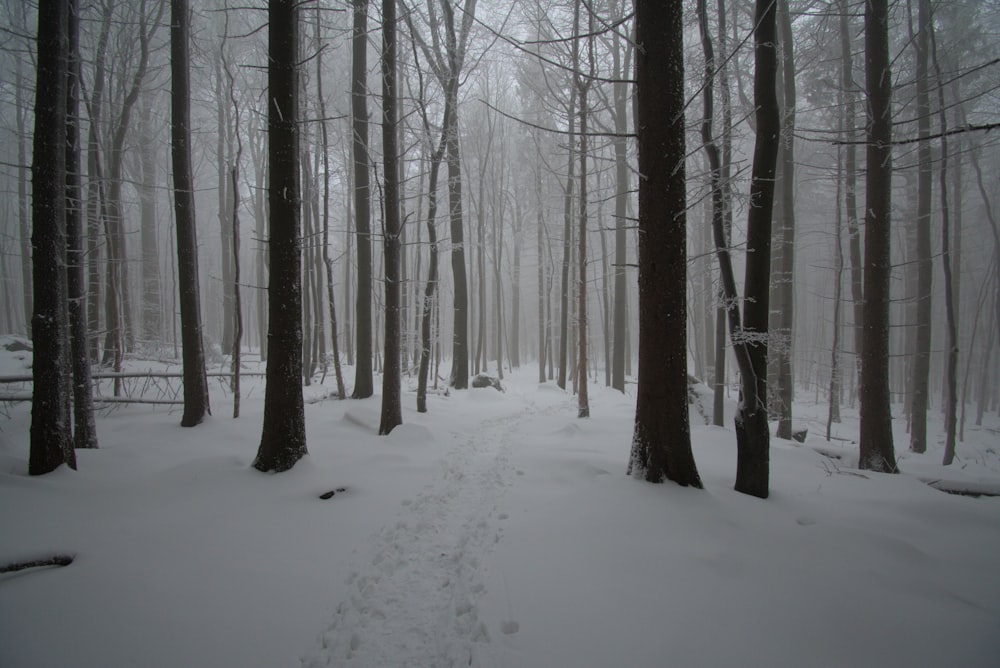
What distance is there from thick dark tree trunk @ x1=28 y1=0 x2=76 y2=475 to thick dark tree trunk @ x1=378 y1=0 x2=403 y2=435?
3705 mm

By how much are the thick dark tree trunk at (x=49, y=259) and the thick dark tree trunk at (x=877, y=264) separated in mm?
10707

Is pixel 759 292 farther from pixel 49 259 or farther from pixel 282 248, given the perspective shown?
pixel 49 259

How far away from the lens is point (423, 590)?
294 cm

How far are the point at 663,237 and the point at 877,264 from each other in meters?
5.23

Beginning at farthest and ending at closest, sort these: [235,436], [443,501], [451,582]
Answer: [235,436], [443,501], [451,582]

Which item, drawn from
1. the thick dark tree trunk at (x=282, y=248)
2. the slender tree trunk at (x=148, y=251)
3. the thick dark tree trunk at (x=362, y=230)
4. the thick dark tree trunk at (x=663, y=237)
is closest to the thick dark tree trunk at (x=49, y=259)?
the thick dark tree trunk at (x=282, y=248)

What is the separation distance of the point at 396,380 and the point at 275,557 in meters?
4.01

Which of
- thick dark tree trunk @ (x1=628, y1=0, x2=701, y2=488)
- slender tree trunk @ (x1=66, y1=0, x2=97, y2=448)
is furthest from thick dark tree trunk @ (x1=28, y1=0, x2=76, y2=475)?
thick dark tree trunk @ (x1=628, y1=0, x2=701, y2=488)

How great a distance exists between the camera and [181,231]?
6684 mm

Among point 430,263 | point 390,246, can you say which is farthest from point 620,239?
point 390,246

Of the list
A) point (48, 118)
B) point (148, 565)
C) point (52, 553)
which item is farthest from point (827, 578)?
point (48, 118)

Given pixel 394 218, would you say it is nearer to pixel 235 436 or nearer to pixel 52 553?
pixel 235 436

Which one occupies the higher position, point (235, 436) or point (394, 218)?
point (394, 218)

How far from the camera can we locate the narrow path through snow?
91.7 inches
